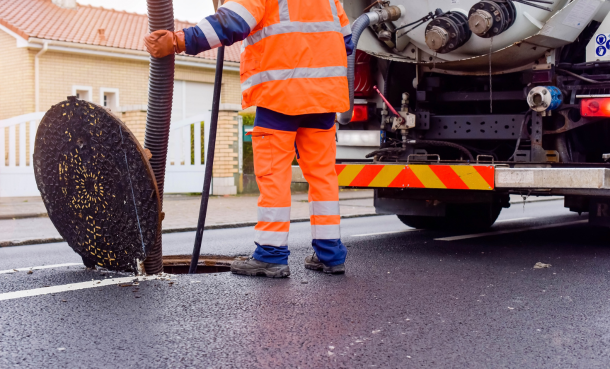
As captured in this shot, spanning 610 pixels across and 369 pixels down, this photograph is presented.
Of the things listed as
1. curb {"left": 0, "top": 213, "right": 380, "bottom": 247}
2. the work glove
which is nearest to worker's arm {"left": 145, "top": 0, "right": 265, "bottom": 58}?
the work glove

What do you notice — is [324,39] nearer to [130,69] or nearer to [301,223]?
[301,223]

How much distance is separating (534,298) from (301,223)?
17.3 feet

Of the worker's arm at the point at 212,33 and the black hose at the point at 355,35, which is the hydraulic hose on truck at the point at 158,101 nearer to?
the worker's arm at the point at 212,33

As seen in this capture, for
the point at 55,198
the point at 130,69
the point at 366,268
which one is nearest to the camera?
the point at 55,198

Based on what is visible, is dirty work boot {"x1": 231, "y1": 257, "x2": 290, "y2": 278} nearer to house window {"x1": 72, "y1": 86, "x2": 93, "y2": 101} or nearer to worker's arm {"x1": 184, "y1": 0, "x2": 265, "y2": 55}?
worker's arm {"x1": 184, "y1": 0, "x2": 265, "y2": 55}

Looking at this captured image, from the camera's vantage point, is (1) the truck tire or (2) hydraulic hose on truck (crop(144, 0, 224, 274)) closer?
(2) hydraulic hose on truck (crop(144, 0, 224, 274))

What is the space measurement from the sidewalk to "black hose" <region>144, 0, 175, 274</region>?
126 inches

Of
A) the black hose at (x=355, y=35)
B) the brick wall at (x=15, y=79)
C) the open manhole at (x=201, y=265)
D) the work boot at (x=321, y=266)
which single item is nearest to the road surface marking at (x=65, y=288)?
the open manhole at (x=201, y=265)

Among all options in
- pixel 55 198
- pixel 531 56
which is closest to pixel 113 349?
pixel 55 198

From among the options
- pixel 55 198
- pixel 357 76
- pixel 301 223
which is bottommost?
pixel 301 223

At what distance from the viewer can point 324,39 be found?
3926mm

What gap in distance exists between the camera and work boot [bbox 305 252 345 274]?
4.18 meters

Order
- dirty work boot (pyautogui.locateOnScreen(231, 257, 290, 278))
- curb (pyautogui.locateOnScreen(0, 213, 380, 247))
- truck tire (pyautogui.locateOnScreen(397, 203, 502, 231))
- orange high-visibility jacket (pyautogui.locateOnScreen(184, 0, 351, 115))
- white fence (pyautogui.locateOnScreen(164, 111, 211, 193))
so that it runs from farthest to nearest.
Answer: white fence (pyautogui.locateOnScreen(164, 111, 211, 193)), truck tire (pyautogui.locateOnScreen(397, 203, 502, 231)), curb (pyautogui.locateOnScreen(0, 213, 380, 247)), dirty work boot (pyautogui.locateOnScreen(231, 257, 290, 278)), orange high-visibility jacket (pyautogui.locateOnScreen(184, 0, 351, 115))

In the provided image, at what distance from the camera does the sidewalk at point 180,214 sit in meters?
7.47
